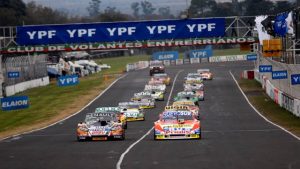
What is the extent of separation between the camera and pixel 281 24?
56.8 m

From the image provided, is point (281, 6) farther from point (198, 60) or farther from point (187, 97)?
point (198, 60)

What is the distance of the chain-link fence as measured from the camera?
262 ft

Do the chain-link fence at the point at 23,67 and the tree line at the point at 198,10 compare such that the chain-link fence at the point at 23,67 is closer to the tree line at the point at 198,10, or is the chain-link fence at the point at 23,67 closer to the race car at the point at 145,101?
the tree line at the point at 198,10

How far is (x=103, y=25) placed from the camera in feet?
234

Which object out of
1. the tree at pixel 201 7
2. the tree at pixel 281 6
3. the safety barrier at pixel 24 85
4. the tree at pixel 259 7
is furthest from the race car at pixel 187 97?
the tree at pixel 201 7

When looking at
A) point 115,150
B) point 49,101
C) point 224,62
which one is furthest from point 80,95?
point 224,62

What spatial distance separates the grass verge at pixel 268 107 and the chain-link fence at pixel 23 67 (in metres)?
22.8

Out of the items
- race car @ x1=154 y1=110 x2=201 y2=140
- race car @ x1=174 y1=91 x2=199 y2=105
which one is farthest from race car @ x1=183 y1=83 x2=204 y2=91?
race car @ x1=154 y1=110 x2=201 y2=140

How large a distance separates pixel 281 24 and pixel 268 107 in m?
7.44

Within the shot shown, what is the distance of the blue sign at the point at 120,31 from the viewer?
2798 inches

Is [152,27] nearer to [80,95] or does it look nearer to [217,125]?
[80,95]

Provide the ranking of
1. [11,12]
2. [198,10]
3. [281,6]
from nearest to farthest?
1. [281,6]
2. [11,12]
3. [198,10]

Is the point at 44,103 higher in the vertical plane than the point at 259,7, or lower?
lower

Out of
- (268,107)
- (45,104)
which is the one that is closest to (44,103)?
(45,104)
